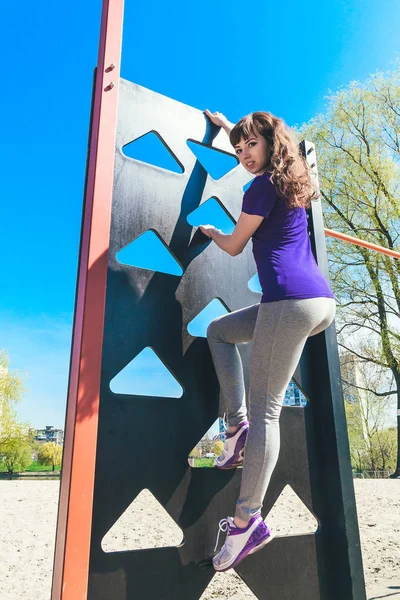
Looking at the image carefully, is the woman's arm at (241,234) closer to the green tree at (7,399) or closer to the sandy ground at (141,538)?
the sandy ground at (141,538)

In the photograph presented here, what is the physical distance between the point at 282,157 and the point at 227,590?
93.0 inches

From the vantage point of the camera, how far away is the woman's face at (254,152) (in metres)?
1.57

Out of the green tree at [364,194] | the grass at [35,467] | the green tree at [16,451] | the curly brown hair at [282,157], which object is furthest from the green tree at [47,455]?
the curly brown hair at [282,157]

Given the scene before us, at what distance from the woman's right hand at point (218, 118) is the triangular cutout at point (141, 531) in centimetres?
208

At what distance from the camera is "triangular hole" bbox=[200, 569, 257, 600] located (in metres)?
2.38

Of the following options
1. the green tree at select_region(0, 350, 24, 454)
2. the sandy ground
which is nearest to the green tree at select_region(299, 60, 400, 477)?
the sandy ground

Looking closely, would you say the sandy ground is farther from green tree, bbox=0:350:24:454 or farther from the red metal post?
green tree, bbox=0:350:24:454

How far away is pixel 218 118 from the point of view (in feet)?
6.54

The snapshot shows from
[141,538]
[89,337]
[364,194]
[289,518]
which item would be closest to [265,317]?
[89,337]

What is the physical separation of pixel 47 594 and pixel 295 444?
1.63 meters

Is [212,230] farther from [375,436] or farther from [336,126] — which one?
[375,436]

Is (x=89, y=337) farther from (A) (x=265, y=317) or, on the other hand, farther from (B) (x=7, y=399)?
(B) (x=7, y=399)

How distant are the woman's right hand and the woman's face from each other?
1.50 ft

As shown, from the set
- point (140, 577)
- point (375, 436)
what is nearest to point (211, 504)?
point (140, 577)
